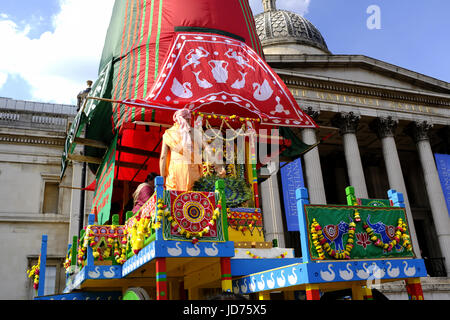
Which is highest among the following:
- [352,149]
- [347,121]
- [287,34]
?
[287,34]

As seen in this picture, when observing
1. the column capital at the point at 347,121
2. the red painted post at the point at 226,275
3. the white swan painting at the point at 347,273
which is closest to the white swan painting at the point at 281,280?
the white swan painting at the point at 347,273

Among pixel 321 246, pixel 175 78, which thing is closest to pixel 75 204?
pixel 175 78

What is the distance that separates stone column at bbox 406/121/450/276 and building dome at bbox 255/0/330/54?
9.71 meters

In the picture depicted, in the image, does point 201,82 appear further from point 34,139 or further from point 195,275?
point 34,139

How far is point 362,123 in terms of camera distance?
84.1 feet

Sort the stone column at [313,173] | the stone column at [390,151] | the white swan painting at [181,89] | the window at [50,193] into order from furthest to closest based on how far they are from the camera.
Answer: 1. the stone column at [390,151]
2. the window at [50,193]
3. the stone column at [313,173]
4. the white swan painting at [181,89]

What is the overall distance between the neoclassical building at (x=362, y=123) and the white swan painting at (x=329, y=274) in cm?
1459

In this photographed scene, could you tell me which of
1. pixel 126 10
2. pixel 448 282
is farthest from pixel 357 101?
pixel 126 10

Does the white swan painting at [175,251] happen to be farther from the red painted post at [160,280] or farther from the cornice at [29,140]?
the cornice at [29,140]

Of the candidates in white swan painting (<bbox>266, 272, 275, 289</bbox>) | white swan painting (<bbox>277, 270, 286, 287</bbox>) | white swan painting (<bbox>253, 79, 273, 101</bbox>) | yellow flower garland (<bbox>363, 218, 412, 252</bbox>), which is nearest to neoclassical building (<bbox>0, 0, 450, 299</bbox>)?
white swan painting (<bbox>253, 79, 273, 101</bbox>)

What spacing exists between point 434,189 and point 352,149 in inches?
224

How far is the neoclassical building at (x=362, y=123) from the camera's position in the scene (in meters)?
22.4

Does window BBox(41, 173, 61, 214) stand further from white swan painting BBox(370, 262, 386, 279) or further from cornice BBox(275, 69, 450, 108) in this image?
white swan painting BBox(370, 262, 386, 279)

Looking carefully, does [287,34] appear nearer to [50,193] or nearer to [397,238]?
[50,193]
